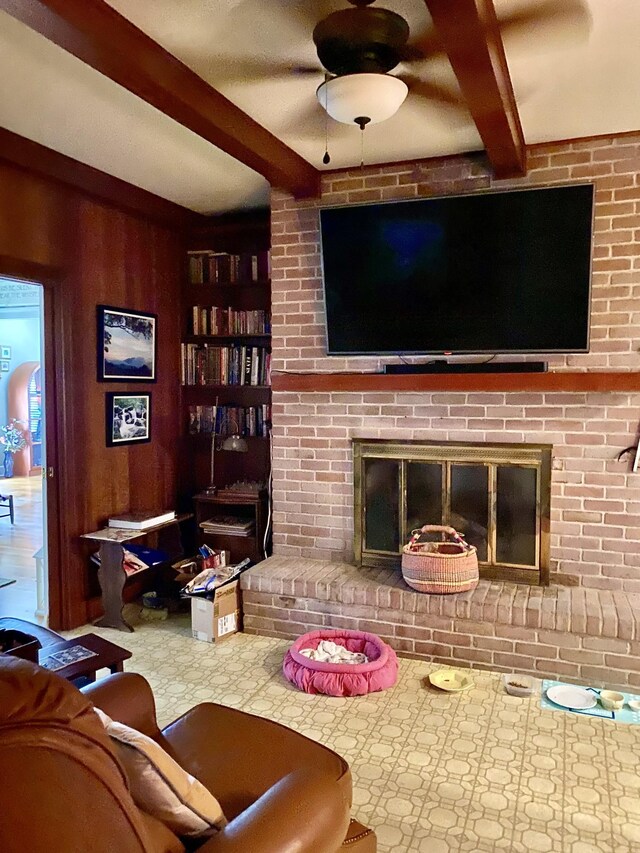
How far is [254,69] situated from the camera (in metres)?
2.46

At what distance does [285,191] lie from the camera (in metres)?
3.86

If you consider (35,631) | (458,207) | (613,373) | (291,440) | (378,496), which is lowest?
(35,631)

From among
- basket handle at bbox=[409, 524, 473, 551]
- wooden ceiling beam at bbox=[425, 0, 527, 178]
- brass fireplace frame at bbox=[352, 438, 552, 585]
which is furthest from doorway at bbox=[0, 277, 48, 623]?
wooden ceiling beam at bbox=[425, 0, 527, 178]

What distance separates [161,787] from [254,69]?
2352 mm

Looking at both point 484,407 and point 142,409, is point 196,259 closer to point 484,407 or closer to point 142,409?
point 142,409

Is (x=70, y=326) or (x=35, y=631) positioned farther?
(x=70, y=326)

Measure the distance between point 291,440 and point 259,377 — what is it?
24.9 inches

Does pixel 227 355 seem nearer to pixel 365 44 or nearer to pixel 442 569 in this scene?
pixel 442 569

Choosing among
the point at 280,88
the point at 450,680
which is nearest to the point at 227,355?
the point at 280,88

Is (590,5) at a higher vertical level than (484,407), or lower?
higher

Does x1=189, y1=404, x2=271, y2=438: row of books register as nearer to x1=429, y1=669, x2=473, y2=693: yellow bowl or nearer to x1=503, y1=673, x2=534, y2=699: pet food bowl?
x1=429, y1=669, x2=473, y2=693: yellow bowl

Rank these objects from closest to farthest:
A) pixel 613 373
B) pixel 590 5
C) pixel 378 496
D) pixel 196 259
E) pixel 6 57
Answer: pixel 590 5, pixel 6 57, pixel 613 373, pixel 378 496, pixel 196 259

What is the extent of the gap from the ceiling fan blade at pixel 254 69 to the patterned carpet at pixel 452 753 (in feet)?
8.31

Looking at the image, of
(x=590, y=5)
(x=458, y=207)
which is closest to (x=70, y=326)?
(x=458, y=207)
